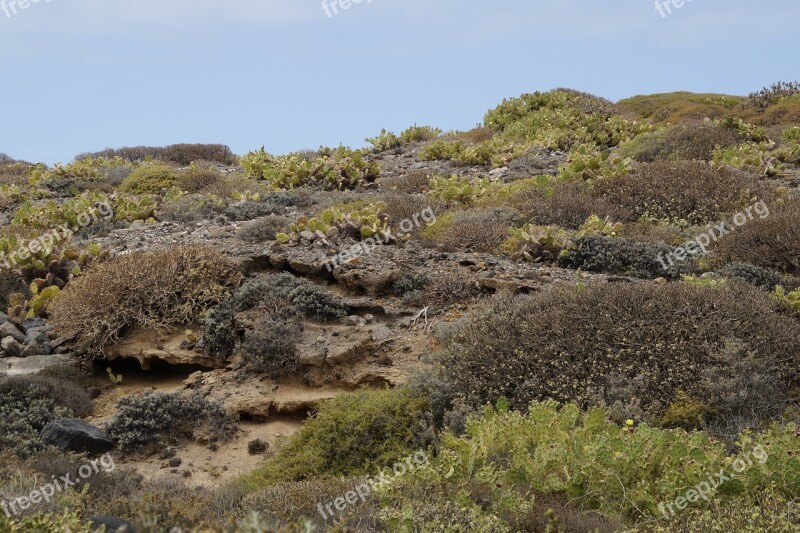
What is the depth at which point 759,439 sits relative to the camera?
5.52 m

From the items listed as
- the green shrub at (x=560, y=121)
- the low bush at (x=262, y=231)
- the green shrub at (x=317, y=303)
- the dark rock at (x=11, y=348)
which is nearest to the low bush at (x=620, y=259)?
the green shrub at (x=317, y=303)

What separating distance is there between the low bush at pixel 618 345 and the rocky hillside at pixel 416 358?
Answer: 3 centimetres

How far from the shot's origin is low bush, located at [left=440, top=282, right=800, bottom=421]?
6.78 m

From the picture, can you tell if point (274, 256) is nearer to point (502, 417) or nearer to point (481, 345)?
point (481, 345)

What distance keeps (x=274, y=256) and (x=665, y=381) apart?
511cm

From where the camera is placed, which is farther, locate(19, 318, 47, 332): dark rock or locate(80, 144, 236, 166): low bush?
locate(80, 144, 236, 166): low bush

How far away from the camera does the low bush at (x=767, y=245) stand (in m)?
9.73

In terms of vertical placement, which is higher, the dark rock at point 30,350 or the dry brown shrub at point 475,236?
the dry brown shrub at point 475,236

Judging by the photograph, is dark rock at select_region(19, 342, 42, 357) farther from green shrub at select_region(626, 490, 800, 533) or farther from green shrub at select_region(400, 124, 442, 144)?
green shrub at select_region(400, 124, 442, 144)

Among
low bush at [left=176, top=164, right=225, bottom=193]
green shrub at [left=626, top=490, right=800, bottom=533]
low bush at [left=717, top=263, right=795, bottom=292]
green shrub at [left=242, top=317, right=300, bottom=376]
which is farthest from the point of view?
low bush at [left=176, top=164, right=225, bottom=193]

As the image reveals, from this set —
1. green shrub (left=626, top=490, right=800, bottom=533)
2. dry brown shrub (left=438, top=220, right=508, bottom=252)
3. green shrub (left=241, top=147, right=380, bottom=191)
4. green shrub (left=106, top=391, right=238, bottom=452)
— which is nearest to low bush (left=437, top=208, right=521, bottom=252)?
dry brown shrub (left=438, top=220, right=508, bottom=252)

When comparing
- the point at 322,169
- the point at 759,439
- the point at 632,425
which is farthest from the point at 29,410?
the point at 322,169

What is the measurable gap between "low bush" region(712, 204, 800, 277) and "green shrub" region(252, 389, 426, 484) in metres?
4.80

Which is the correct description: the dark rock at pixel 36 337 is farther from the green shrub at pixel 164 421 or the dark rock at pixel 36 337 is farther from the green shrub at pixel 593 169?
the green shrub at pixel 593 169
